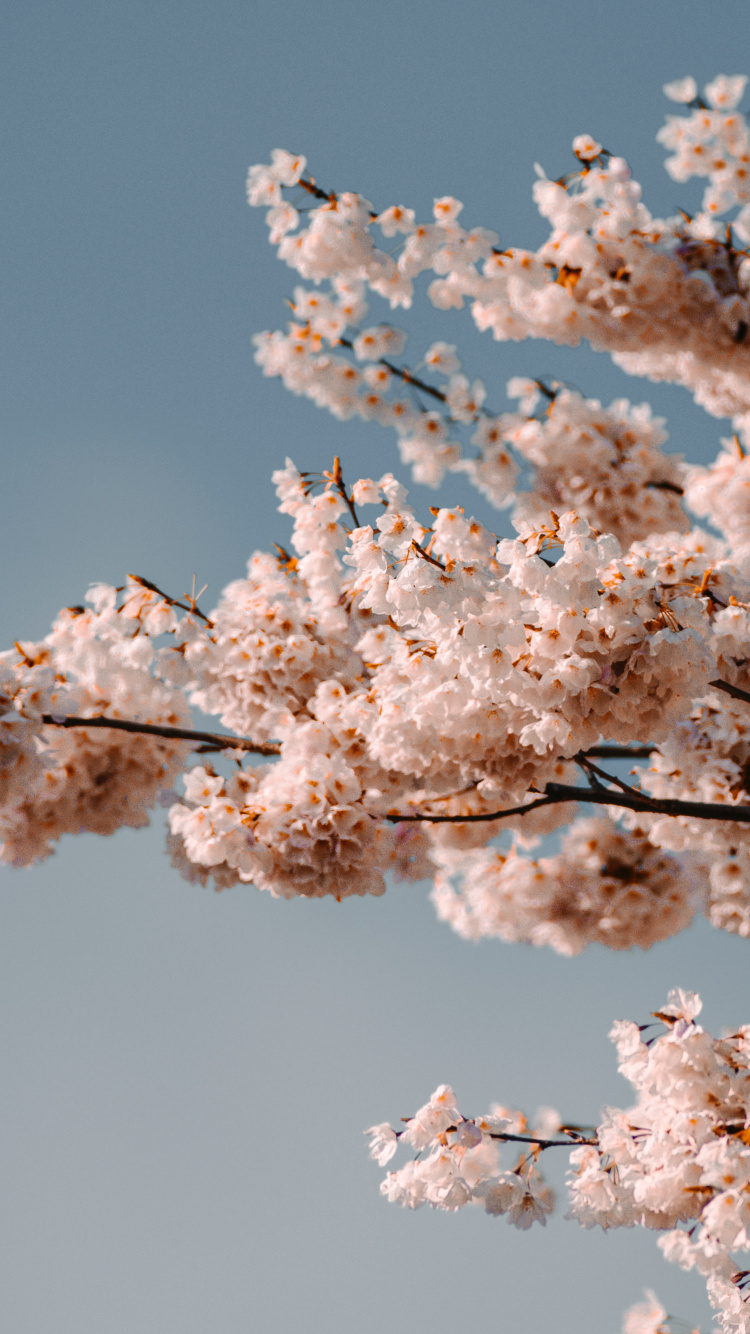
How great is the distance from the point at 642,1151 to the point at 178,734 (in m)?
2.58

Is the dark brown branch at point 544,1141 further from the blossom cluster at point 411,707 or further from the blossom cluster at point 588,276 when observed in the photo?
the blossom cluster at point 588,276

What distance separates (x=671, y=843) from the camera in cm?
482

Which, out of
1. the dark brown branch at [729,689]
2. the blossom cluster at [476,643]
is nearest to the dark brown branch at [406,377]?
the blossom cluster at [476,643]

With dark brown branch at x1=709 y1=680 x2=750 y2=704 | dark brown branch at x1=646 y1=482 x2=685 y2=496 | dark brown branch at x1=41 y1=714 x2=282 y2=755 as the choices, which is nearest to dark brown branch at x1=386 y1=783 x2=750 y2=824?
dark brown branch at x1=709 y1=680 x2=750 y2=704

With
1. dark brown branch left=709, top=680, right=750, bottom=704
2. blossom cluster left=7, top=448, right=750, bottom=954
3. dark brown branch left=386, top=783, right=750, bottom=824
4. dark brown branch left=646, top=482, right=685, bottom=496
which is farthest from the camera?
dark brown branch left=646, top=482, right=685, bottom=496

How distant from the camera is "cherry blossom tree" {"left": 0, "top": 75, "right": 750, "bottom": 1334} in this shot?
3014mm

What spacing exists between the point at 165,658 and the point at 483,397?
324 centimetres

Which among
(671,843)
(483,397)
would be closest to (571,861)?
(671,843)

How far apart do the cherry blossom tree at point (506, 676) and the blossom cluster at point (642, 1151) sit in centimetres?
1

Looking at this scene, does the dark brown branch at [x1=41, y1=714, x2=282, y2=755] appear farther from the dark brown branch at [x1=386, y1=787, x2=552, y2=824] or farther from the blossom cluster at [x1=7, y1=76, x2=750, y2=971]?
the dark brown branch at [x1=386, y1=787, x2=552, y2=824]

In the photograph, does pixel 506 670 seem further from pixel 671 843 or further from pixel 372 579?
pixel 671 843

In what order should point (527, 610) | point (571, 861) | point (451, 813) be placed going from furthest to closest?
1. point (571, 861)
2. point (451, 813)
3. point (527, 610)

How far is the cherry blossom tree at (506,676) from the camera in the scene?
9.89ft

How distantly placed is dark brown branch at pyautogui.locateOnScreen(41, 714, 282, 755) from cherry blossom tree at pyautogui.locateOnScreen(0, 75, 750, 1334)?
1cm
